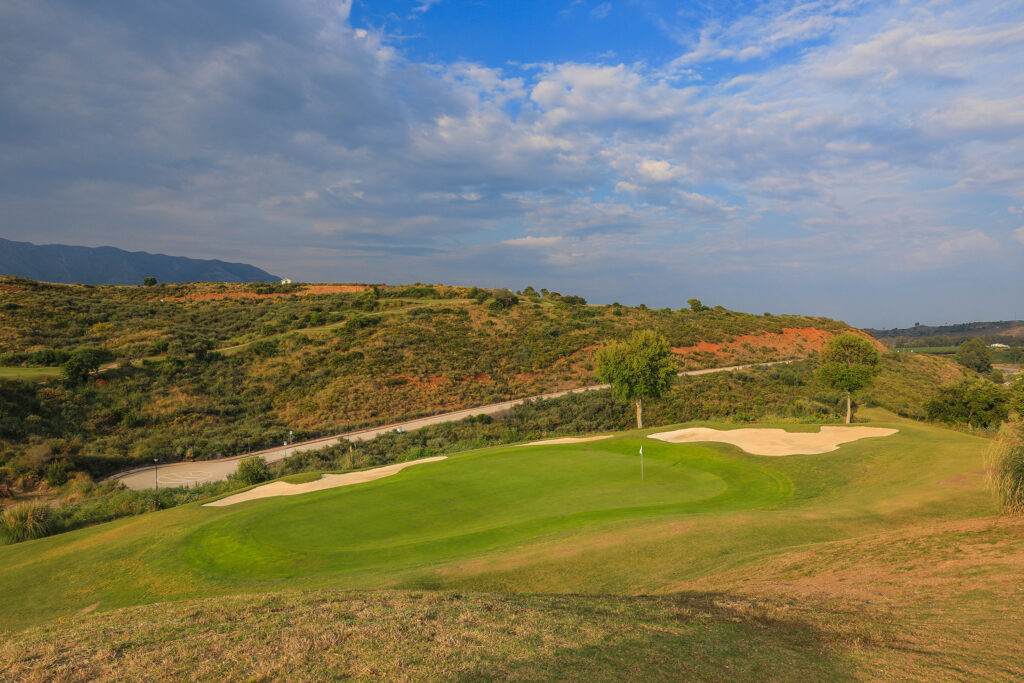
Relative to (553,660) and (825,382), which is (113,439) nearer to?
(553,660)

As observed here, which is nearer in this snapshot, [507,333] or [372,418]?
[372,418]

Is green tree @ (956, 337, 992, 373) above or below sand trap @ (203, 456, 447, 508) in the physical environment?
above

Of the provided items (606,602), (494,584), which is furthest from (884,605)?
(494,584)

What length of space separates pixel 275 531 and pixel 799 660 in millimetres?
11541

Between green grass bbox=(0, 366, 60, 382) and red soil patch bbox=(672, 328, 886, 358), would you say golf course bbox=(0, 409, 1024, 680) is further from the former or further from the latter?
red soil patch bbox=(672, 328, 886, 358)

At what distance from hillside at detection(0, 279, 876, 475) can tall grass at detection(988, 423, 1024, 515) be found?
33.0 metres

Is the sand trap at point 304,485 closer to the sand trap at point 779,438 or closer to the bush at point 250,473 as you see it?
the bush at point 250,473

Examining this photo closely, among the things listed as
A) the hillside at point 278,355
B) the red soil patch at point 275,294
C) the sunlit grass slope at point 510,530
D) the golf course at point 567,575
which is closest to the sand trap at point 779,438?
the golf course at point 567,575

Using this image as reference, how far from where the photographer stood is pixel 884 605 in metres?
7.06

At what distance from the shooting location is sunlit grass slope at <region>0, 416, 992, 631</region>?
968 cm

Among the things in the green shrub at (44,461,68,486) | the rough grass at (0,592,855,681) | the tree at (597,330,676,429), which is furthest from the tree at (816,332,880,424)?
the green shrub at (44,461,68,486)

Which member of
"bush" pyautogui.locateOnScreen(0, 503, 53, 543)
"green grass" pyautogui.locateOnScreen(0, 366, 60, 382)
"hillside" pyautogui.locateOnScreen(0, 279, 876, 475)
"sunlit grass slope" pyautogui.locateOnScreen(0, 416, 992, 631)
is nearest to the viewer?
"sunlit grass slope" pyautogui.locateOnScreen(0, 416, 992, 631)

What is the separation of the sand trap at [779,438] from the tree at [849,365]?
47.9 feet

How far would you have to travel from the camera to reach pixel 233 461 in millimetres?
28969
